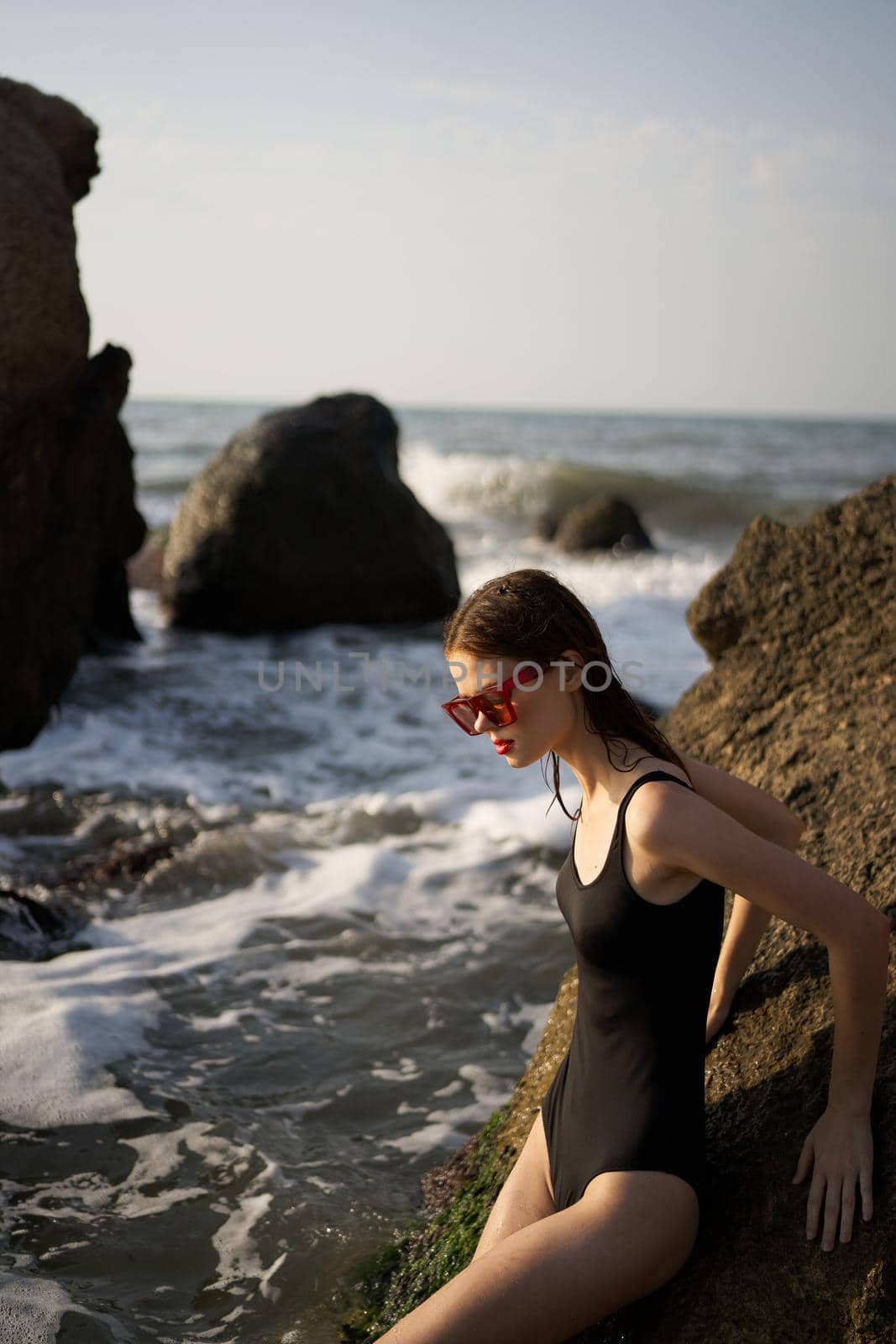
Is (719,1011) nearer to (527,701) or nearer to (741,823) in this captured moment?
(741,823)

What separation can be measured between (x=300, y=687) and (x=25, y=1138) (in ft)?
19.3

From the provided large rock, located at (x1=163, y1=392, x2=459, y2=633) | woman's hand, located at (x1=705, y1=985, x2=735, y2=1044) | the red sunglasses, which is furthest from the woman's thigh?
large rock, located at (x1=163, y1=392, x2=459, y2=633)

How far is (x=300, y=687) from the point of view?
9312 mm

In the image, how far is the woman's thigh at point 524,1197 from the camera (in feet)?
7.57

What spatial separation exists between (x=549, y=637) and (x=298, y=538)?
→ 28.0 ft

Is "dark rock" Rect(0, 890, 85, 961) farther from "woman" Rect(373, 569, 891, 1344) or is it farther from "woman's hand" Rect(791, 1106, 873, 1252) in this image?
"woman's hand" Rect(791, 1106, 873, 1252)

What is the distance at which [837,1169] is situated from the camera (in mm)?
2066

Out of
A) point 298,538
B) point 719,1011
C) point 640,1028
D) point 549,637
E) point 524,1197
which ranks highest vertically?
point 549,637

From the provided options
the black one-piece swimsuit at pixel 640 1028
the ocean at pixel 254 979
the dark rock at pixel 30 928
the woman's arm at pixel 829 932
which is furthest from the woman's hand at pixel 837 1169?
the dark rock at pixel 30 928

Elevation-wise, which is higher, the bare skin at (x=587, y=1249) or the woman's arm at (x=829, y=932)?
the woman's arm at (x=829, y=932)

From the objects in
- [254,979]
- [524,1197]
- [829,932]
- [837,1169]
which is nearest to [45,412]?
[254,979]

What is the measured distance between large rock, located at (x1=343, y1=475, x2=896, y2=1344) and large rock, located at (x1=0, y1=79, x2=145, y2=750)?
402 centimetres

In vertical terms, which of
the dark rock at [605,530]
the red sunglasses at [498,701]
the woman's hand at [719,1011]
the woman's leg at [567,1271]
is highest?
the red sunglasses at [498,701]

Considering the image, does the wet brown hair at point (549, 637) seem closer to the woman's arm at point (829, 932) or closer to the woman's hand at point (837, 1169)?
the woman's arm at point (829, 932)
